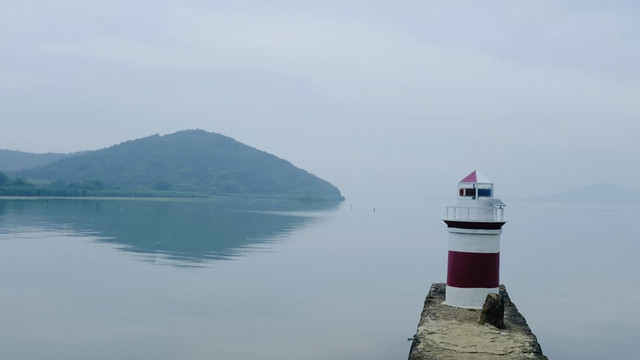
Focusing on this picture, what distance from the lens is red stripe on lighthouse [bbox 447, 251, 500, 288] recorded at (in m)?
14.3

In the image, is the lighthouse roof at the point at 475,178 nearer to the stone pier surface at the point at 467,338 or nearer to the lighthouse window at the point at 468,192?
the lighthouse window at the point at 468,192

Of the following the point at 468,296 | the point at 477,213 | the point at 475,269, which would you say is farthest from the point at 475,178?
the point at 468,296

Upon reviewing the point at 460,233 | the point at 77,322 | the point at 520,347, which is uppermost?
the point at 460,233

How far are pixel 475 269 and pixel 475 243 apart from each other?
622mm

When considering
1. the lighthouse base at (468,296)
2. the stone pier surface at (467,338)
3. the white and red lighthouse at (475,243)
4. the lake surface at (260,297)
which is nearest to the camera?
the stone pier surface at (467,338)

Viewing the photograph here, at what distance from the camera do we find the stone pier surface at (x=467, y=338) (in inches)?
446

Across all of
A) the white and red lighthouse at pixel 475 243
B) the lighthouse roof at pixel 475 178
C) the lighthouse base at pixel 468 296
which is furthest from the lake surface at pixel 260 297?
the lighthouse roof at pixel 475 178

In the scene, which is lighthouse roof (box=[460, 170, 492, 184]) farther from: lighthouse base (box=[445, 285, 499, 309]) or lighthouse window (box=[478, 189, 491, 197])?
lighthouse base (box=[445, 285, 499, 309])

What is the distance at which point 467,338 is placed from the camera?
12266mm

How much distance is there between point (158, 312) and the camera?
77.6ft

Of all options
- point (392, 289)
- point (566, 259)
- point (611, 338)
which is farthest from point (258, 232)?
point (611, 338)

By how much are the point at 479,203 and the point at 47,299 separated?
64.0 feet

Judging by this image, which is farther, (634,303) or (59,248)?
(59,248)

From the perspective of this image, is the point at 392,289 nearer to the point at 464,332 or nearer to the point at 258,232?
the point at 464,332
